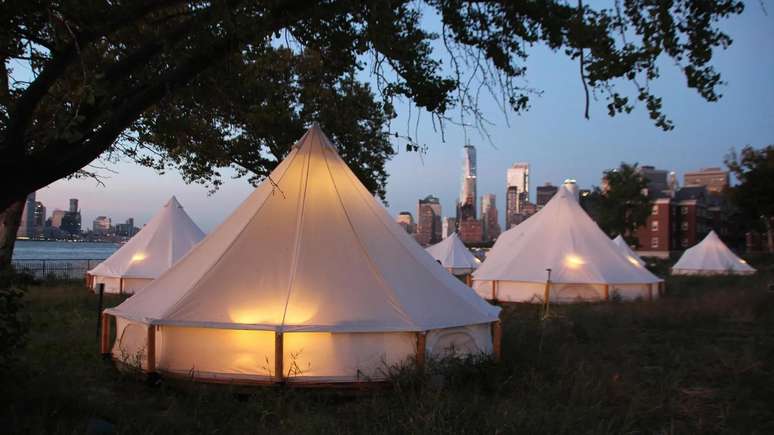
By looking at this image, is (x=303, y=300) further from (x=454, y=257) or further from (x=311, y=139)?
(x=454, y=257)

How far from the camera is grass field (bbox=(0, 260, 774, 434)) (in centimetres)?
595

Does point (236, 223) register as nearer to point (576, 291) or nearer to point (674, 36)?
point (674, 36)

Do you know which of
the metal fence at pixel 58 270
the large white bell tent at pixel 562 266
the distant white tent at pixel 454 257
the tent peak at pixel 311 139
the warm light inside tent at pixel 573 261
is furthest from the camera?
the distant white tent at pixel 454 257

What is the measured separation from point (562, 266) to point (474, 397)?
48.0 ft

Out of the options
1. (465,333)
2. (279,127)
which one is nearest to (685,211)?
(279,127)

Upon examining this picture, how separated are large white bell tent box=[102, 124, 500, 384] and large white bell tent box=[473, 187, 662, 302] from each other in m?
11.4

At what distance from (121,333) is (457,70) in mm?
5563

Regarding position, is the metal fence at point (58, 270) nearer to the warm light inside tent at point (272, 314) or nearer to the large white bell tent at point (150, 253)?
the large white bell tent at point (150, 253)

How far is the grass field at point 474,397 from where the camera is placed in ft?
19.5

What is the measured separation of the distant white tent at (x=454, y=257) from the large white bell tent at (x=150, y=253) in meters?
15.4

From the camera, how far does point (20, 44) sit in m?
6.65

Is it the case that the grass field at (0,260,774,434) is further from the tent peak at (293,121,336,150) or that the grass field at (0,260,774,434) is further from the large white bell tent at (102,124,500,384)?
the tent peak at (293,121,336,150)

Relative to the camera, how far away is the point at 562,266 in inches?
812

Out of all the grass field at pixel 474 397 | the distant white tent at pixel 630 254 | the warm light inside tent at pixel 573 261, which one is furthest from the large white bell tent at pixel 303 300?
the distant white tent at pixel 630 254
